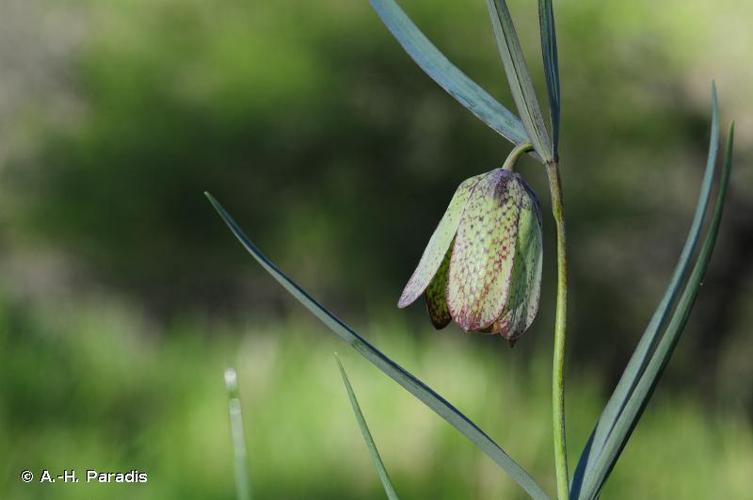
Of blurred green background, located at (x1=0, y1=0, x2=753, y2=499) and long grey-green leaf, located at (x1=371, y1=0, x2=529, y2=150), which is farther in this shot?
blurred green background, located at (x1=0, y1=0, x2=753, y2=499)

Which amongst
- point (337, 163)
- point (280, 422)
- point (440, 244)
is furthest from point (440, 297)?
point (337, 163)

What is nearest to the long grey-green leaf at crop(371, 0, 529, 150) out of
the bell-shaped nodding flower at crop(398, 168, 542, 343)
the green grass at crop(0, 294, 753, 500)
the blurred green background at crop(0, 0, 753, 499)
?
the bell-shaped nodding flower at crop(398, 168, 542, 343)

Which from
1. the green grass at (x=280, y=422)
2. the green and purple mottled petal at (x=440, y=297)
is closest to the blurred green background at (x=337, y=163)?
the green grass at (x=280, y=422)

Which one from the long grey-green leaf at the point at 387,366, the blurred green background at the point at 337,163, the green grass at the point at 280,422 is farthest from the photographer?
the blurred green background at the point at 337,163

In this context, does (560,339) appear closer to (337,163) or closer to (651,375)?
(651,375)

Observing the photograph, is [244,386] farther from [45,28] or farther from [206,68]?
[45,28]

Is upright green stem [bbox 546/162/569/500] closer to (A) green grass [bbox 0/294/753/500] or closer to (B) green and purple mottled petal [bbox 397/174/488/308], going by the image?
(B) green and purple mottled petal [bbox 397/174/488/308]

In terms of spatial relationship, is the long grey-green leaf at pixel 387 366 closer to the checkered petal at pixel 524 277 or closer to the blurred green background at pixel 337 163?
the checkered petal at pixel 524 277
